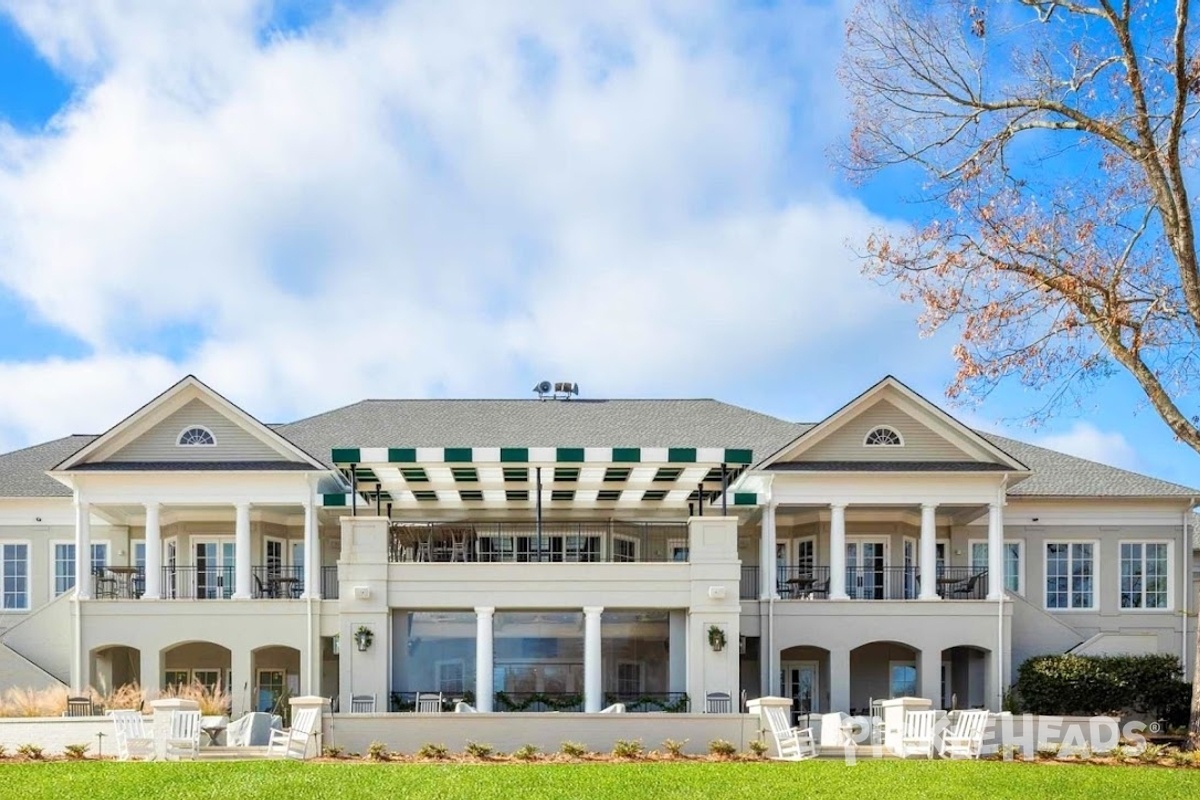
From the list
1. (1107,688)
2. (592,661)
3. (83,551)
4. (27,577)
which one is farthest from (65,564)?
(1107,688)

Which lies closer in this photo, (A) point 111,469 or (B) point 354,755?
(B) point 354,755

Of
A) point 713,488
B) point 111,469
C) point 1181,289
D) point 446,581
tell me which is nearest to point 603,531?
point 713,488

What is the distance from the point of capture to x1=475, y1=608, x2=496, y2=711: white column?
2755cm

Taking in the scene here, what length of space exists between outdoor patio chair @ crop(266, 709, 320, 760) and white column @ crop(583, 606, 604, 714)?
616 cm

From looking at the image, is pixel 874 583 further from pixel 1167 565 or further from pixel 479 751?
pixel 479 751

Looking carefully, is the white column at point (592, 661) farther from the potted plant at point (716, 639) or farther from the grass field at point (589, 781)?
the grass field at point (589, 781)

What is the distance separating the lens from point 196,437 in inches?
1258

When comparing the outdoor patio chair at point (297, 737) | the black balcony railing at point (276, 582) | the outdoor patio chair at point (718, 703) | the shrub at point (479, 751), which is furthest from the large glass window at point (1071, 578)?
the outdoor patio chair at point (297, 737)

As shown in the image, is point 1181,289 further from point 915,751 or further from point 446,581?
point 446,581

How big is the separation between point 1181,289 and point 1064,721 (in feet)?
26.4

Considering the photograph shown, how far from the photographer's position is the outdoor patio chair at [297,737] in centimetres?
2266

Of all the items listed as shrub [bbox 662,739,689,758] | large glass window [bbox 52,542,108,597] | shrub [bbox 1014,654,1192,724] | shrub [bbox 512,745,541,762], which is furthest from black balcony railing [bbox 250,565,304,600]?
shrub [bbox 1014,654,1192,724]

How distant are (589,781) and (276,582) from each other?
15.1m

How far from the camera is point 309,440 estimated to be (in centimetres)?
3588
